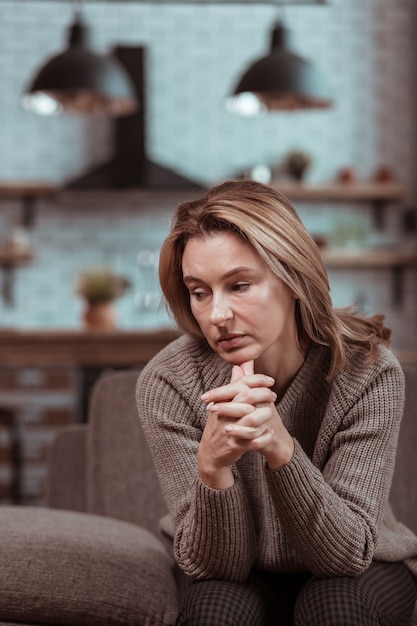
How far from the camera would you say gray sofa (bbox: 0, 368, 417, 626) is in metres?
1.61

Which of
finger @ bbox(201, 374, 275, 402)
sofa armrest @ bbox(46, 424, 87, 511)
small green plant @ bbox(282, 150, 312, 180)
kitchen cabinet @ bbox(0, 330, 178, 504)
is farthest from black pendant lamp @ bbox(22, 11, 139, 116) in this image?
finger @ bbox(201, 374, 275, 402)

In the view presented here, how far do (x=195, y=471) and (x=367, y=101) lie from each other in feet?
15.8

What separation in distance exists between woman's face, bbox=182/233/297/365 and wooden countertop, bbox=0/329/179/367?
3.18m

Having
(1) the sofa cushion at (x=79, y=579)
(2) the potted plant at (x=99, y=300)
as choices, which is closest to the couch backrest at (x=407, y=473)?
(1) the sofa cushion at (x=79, y=579)

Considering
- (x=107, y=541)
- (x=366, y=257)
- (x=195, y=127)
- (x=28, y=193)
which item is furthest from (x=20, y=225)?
(x=107, y=541)

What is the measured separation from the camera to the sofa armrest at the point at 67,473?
7.51 feet

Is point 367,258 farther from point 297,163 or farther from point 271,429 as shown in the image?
point 271,429

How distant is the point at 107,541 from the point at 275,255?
65cm

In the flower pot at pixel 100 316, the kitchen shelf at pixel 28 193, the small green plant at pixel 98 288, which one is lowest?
the flower pot at pixel 100 316

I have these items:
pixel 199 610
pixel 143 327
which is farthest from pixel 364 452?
pixel 143 327

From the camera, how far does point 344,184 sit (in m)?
5.77

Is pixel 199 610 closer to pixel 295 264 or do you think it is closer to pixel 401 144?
pixel 295 264

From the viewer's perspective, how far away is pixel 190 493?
61.1 inches

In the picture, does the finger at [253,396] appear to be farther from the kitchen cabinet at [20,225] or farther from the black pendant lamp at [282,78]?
the kitchen cabinet at [20,225]
